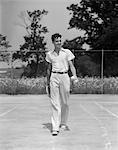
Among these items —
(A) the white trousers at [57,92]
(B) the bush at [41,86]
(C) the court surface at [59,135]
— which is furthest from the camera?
(B) the bush at [41,86]

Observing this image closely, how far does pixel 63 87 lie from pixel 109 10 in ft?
108

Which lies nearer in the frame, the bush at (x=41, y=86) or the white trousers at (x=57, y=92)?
the white trousers at (x=57, y=92)

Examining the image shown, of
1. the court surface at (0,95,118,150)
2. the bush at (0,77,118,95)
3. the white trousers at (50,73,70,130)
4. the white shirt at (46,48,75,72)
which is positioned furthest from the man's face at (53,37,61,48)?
the bush at (0,77,118,95)

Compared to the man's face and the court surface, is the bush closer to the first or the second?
the court surface

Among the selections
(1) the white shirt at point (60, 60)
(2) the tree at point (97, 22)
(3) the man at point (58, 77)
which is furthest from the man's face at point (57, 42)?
(2) the tree at point (97, 22)

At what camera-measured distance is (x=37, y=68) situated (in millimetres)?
25219

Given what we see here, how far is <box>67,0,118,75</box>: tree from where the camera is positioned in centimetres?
3609

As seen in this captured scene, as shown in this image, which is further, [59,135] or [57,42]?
[57,42]

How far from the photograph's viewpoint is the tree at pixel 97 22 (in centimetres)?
3609

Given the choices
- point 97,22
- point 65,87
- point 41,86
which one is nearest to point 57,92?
point 65,87

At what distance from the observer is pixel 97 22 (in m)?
40.4

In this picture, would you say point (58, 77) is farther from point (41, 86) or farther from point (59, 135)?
point (41, 86)

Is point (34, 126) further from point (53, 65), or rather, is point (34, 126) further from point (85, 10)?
point (85, 10)

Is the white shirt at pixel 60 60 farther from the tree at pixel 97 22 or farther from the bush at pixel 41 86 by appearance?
the tree at pixel 97 22
